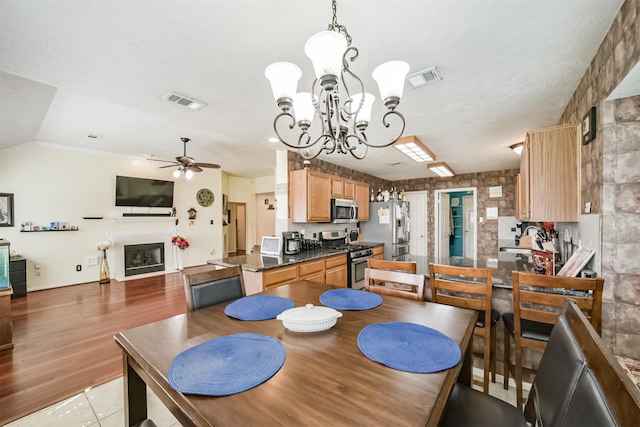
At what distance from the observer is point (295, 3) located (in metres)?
1.27

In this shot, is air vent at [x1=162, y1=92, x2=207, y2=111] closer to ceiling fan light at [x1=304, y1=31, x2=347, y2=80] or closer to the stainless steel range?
ceiling fan light at [x1=304, y1=31, x2=347, y2=80]

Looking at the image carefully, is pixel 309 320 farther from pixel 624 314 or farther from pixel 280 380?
pixel 624 314

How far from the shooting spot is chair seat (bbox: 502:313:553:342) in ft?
5.33

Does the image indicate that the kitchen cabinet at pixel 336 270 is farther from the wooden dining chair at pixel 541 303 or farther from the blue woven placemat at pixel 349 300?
the wooden dining chair at pixel 541 303

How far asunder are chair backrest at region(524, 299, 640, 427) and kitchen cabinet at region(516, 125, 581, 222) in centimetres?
154

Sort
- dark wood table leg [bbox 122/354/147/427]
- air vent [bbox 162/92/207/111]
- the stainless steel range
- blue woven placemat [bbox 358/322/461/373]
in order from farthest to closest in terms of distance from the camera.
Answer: the stainless steel range, air vent [bbox 162/92/207/111], dark wood table leg [bbox 122/354/147/427], blue woven placemat [bbox 358/322/461/373]

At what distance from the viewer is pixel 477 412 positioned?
1.02m

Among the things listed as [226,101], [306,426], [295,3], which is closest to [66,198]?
[226,101]

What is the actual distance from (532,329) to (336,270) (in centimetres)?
239

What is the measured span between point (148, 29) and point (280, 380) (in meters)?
1.87

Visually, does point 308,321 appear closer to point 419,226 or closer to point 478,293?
point 478,293

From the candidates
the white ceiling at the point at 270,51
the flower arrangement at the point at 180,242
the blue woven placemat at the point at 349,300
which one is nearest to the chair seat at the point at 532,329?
the blue woven placemat at the point at 349,300

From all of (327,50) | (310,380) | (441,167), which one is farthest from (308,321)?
(441,167)

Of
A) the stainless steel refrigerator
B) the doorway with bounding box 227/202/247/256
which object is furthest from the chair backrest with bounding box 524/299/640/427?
the doorway with bounding box 227/202/247/256
